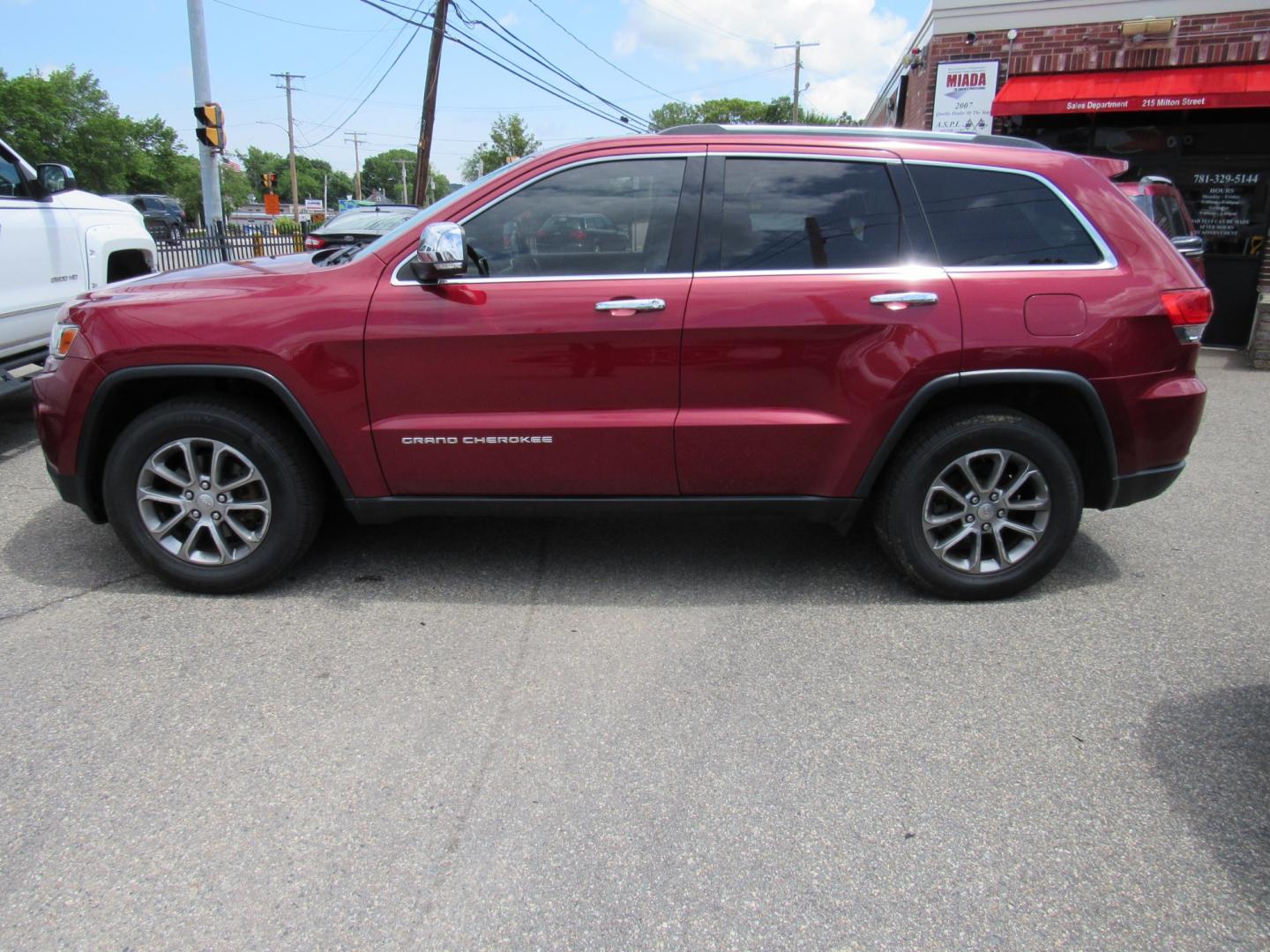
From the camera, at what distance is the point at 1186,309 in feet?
11.8

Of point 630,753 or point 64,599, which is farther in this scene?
point 64,599

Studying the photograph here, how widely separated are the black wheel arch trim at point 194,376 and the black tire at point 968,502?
227cm

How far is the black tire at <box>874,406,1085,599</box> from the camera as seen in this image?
3.69m

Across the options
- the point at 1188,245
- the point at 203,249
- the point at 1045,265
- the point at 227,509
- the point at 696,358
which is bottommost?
the point at 227,509

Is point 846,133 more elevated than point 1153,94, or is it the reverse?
point 1153,94

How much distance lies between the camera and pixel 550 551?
4414mm

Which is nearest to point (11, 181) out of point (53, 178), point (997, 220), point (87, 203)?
point (53, 178)

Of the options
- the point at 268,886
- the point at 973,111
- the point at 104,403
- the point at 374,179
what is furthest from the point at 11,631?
the point at 374,179

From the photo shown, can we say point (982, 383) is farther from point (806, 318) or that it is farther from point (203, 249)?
point (203, 249)

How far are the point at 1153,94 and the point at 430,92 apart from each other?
57.6 feet

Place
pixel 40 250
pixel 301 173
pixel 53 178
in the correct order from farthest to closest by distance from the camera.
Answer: pixel 301 173
pixel 53 178
pixel 40 250

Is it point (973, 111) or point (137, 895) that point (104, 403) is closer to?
point (137, 895)

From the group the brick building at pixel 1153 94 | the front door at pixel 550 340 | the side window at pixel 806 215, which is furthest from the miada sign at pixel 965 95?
the front door at pixel 550 340

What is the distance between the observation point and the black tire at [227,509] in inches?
146
